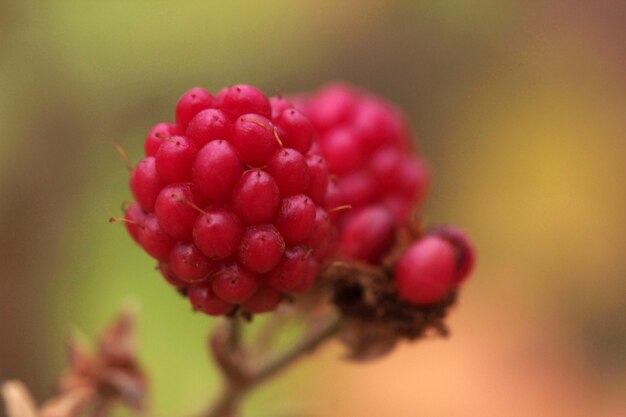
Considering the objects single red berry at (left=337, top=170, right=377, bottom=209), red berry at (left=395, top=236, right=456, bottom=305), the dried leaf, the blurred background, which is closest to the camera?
red berry at (left=395, top=236, right=456, bottom=305)

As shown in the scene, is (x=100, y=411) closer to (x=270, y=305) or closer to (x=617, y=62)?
(x=270, y=305)

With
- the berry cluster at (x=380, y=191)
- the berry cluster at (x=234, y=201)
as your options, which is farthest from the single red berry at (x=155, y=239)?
the berry cluster at (x=380, y=191)

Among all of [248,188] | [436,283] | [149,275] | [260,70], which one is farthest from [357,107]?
[260,70]

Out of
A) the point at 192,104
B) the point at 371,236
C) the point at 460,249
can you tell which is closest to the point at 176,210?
the point at 192,104

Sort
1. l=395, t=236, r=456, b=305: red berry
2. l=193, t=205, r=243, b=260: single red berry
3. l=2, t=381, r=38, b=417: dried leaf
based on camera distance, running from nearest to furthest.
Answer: l=193, t=205, r=243, b=260: single red berry < l=395, t=236, r=456, b=305: red berry < l=2, t=381, r=38, b=417: dried leaf

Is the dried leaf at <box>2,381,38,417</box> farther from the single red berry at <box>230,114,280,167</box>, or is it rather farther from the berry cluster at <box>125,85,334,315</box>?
the single red berry at <box>230,114,280,167</box>

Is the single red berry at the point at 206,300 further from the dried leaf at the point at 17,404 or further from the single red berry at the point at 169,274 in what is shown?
the dried leaf at the point at 17,404

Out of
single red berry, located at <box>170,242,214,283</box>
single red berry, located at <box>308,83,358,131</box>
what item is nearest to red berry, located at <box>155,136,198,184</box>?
single red berry, located at <box>170,242,214,283</box>
